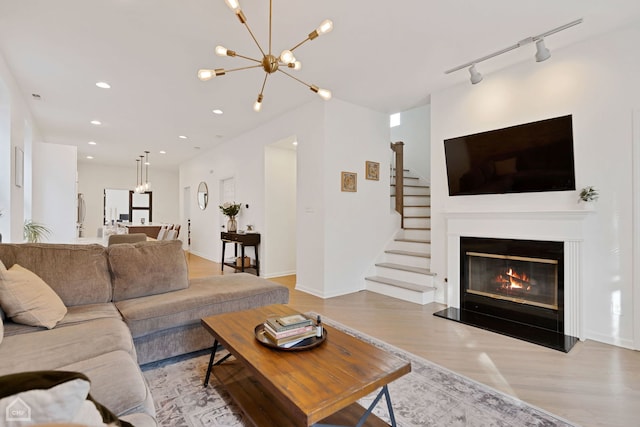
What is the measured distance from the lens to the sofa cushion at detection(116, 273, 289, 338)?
2.11 m

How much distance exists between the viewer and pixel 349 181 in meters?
4.36

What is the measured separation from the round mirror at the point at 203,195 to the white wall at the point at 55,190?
2.92 metres

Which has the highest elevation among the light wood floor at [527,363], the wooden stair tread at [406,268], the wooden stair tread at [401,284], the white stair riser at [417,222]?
the white stair riser at [417,222]

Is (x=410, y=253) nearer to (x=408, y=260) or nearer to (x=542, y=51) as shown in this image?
(x=408, y=260)

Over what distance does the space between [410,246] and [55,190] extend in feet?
18.5

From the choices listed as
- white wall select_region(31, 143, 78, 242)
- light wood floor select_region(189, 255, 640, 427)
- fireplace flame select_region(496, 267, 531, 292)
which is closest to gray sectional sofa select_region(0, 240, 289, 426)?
light wood floor select_region(189, 255, 640, 427)

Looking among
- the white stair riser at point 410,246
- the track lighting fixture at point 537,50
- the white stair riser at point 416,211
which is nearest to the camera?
the track lighting fixture at point 537,50

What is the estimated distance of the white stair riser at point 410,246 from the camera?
442 centimetres

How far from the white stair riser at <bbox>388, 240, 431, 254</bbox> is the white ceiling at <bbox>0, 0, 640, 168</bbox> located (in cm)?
204

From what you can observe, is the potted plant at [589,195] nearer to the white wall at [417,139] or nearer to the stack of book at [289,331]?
the stack of book at [289,331]

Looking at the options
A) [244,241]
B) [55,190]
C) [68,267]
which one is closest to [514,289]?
[244,241]

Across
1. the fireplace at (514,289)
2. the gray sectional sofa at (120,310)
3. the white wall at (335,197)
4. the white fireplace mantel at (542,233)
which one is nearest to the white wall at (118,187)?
the white wall at (335,197)

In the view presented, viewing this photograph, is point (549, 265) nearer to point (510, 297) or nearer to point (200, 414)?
point (510, 297)

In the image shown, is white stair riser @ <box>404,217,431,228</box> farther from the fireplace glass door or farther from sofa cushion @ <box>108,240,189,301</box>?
sofa cushion @ <box>108,240,189,301</box>
